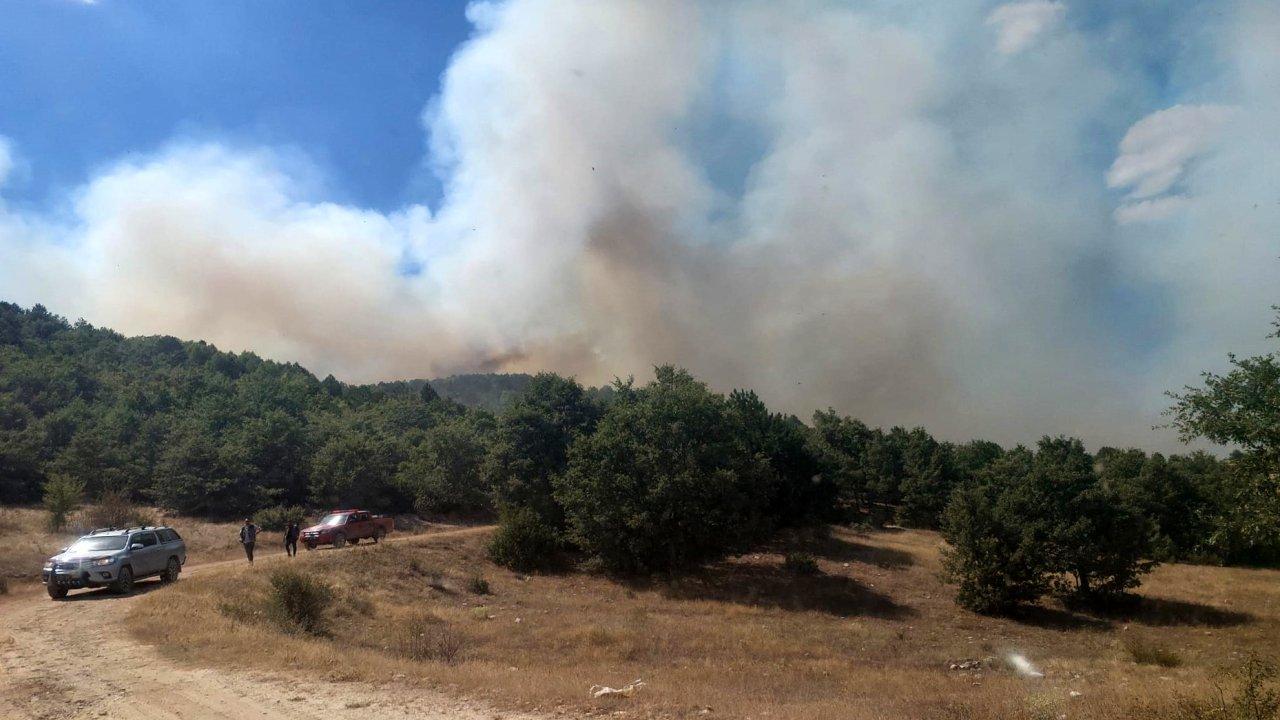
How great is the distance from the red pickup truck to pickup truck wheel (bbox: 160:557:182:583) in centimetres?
1291

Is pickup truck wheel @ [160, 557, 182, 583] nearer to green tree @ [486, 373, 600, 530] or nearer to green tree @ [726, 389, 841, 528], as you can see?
green tree @ [486, 373, 600, 530]

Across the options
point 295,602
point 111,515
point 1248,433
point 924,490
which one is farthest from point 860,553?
point 111,515

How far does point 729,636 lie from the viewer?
25.6m

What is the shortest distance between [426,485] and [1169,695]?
62.5m

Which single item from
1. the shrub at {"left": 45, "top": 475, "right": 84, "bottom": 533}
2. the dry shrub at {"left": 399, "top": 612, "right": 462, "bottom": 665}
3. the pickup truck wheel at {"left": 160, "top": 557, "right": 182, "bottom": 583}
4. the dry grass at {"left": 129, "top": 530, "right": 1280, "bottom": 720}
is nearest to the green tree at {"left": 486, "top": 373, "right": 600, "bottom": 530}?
the dry grass at {"left": 129, "top": 530, "right": 1280, "bottom": 720}

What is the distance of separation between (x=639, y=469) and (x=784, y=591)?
1181 centimetres

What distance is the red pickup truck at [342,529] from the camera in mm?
40875

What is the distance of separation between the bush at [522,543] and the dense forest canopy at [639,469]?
0.28 meters

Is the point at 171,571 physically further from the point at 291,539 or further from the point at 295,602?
the point at 295,602

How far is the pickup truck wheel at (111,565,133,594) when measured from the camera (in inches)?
952

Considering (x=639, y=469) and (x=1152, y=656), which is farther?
(x=639, y=469)

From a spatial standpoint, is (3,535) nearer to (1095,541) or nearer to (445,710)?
(445,710)

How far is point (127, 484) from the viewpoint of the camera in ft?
193

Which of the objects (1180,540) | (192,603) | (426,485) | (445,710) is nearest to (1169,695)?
(445,710)
